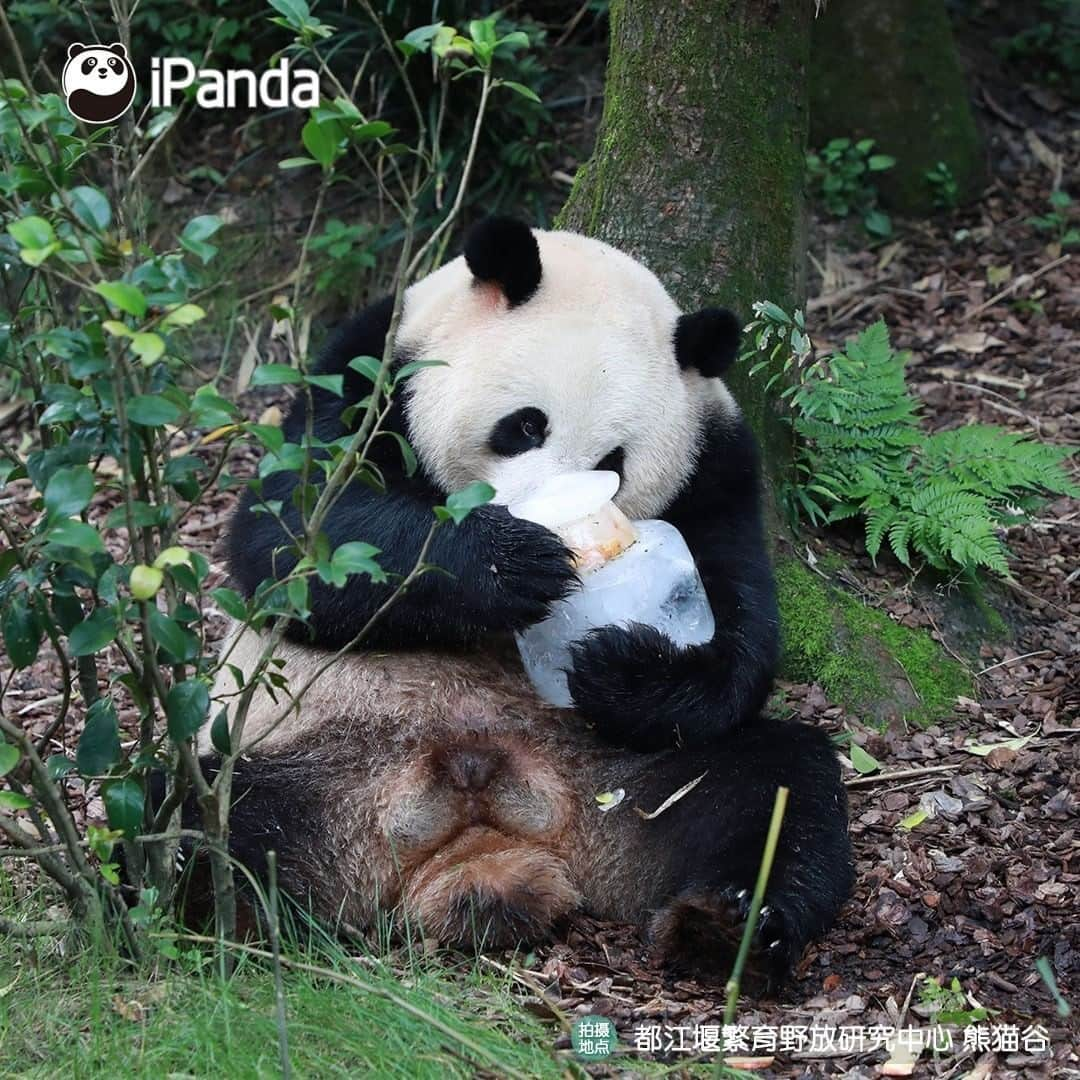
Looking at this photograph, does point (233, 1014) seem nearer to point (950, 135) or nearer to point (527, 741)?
point (527, 741)

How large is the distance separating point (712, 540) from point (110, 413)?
199 centimetres

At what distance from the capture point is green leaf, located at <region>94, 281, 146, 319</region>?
245 centimetres

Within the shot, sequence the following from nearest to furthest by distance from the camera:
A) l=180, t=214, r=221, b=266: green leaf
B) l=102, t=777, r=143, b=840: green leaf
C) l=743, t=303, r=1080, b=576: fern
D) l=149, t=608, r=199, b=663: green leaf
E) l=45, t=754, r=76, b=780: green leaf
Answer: l=180, t=214, r=221, b=266: green leaf → l=149, t=608, r=199, b=663: green leaf → l=102, t=777, r=143, b=840: green leaf → l=45, t=754, r=76, b=780: green leaf → l=743, t=303, r=1080, b=576: fern

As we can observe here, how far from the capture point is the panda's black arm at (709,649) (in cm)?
403

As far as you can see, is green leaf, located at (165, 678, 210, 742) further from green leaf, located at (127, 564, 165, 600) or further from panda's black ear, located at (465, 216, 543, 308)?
panda's black ear, located at (465, 216, 543, 308)

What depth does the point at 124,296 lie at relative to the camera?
8.09ft

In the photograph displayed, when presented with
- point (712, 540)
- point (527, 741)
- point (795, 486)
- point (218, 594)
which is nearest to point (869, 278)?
point (795, 486)

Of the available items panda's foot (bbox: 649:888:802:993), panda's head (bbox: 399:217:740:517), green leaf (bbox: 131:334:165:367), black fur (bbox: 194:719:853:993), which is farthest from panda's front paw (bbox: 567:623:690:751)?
green leaf (bbox: 131:334:165:367)

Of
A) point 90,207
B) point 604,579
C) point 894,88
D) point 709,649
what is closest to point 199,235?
point 90,207

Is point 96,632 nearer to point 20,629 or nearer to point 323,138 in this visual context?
point 20,629

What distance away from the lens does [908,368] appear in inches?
279

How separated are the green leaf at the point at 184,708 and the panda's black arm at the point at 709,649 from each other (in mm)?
1366

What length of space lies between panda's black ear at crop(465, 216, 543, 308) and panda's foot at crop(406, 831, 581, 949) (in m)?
1.54

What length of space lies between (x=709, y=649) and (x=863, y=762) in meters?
0.81
